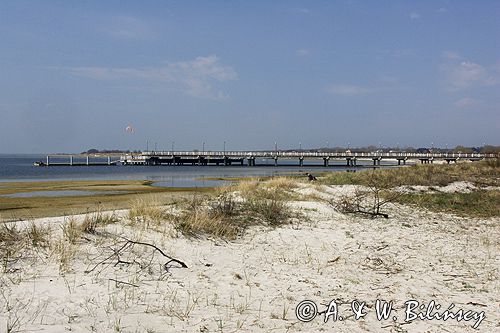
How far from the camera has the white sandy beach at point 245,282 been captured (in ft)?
18.4

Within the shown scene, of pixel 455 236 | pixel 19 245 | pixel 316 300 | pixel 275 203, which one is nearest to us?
pixel 316 300

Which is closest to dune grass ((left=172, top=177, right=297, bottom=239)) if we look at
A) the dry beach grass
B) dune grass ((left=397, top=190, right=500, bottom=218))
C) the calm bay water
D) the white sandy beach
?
the dry beach grass

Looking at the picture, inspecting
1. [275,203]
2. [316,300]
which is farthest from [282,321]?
[275,203]

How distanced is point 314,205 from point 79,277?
9.81 metres

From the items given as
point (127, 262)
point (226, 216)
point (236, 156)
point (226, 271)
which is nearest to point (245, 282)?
point (226, 271)

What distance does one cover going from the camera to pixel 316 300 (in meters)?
6.57

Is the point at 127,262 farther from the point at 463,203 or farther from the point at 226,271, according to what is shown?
the point at 463,203

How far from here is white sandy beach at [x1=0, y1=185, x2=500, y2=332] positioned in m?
5.61

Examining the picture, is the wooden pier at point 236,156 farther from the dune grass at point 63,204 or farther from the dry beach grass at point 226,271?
the dry beach grass at point 226,271

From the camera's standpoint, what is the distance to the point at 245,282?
24.0ft

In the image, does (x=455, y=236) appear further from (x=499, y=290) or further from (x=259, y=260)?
(x=259, y=260)

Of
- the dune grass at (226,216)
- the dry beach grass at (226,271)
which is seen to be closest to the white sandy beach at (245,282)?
the dry beach grass at (226,271)

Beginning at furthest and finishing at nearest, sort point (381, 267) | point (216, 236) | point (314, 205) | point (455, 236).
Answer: point (314, 205) < point (455, 236) < point (216, 236) < point (381, 267)

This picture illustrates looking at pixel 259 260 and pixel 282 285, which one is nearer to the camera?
pixel 282 285
